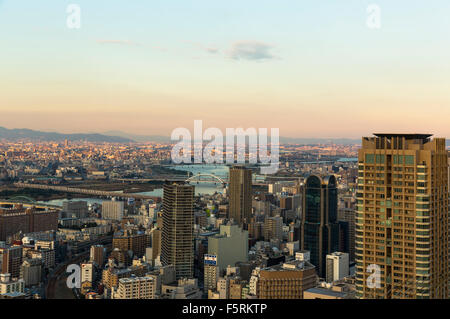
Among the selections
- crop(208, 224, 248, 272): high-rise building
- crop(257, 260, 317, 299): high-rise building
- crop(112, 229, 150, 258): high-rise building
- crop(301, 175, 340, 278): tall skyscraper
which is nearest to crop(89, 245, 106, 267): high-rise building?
crop(112, 229, 150, 258): high-rise building

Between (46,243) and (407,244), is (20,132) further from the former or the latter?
(407,244)

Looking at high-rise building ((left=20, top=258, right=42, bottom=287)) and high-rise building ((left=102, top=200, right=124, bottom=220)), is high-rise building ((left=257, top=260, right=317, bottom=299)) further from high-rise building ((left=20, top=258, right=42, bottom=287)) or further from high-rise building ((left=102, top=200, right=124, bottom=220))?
high-rise building ((left=102, top=200, right=124, bottom=220))

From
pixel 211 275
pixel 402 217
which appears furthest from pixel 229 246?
pixel 402 217

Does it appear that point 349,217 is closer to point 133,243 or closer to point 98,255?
point 133,243
